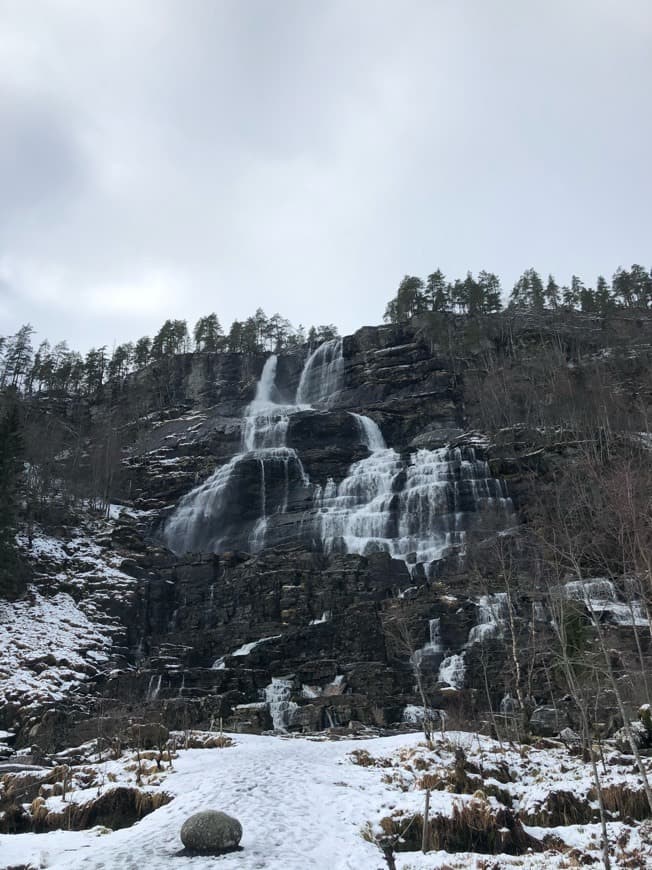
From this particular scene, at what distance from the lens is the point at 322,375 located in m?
83.4

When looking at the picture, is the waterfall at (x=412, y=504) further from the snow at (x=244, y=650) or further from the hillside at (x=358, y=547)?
the snow at (x=244, y=650)

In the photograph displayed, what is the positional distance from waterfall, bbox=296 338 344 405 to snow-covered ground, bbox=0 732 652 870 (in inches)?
2504

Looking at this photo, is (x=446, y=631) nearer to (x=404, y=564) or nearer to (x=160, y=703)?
(x=404, y=564)

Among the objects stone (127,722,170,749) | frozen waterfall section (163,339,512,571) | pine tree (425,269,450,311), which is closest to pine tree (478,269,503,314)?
pine tree (425,269,450,311)

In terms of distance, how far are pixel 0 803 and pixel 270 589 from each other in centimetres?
2915

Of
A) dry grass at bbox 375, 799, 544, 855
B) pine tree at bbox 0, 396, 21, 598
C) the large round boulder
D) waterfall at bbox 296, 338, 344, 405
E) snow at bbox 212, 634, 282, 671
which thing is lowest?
dry grass at bbox 375, 799, 544, 855

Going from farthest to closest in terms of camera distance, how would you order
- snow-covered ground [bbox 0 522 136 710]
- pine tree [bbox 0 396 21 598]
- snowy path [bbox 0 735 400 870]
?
pine tree [bbox 0 396 21 598], snow-covered ground [bbox 0 522 136 710], snowy path [bbox 0 735 400 870]

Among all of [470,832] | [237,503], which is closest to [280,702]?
[470,832]

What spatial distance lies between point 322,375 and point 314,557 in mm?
41327

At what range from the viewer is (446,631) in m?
35.2

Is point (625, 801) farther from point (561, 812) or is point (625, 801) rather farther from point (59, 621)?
point (59, 621)

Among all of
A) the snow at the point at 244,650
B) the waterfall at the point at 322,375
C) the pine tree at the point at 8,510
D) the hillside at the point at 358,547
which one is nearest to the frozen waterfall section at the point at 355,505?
the hillside at the point at 358,547

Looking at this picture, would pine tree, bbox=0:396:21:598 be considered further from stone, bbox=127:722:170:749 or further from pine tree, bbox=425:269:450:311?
pine tree, bbox=425:269:450:311

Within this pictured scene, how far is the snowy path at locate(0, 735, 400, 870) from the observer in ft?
31.4
